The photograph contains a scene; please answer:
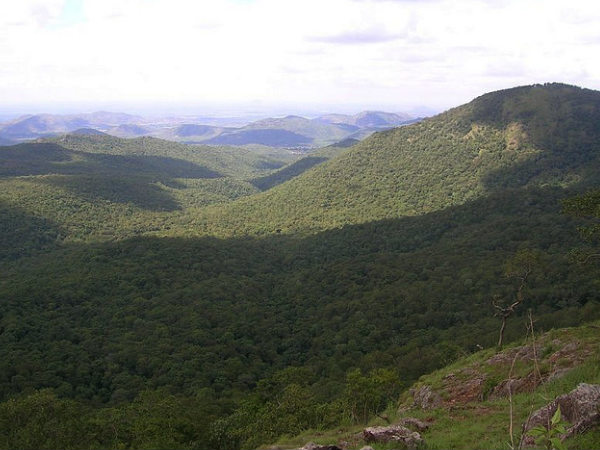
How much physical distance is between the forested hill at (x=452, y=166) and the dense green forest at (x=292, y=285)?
646 millimetres

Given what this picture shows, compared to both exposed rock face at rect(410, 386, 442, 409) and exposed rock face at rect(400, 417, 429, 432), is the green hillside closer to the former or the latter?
exposed rock face at rect(410, 386, 442, 409)

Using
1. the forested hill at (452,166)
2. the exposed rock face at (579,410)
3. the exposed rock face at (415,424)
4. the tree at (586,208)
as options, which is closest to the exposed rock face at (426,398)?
the exposed rock face at (415,424)

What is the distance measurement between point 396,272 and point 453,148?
2906 inches

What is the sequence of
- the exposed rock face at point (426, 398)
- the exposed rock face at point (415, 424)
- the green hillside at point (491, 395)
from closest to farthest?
the green hillside at point (491, 395) < the exposed rock face at point (415, 424) < the exposed rock face at point (426, 398)

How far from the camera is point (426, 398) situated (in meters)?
24.6

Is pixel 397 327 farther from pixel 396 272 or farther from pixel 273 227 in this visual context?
pixel 273 227

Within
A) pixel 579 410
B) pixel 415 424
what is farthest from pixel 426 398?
pixel 579 410

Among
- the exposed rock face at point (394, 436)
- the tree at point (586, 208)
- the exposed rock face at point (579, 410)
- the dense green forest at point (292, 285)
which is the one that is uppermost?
the tree at point (586, 208)

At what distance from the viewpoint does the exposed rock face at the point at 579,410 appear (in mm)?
11891

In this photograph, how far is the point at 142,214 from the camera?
140125 millimetres

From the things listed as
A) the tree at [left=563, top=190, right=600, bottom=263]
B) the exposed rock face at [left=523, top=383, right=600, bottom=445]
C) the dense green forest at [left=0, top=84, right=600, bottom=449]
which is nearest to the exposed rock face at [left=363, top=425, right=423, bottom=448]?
the exposed rock face at [left=523, top=383, right=600, bottom=445]

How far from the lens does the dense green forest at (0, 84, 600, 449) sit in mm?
30683

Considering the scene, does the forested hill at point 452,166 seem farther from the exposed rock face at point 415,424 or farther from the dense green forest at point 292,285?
the exposed rock face at point 415,424

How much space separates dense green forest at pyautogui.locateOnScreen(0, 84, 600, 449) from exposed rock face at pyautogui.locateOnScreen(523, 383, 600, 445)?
13551 millimetres
